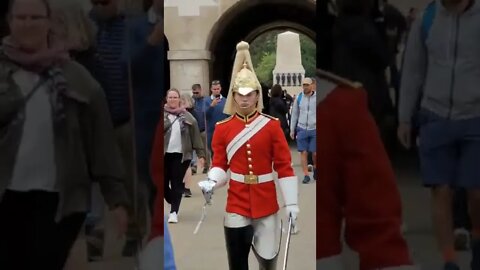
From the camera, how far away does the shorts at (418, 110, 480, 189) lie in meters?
2.87

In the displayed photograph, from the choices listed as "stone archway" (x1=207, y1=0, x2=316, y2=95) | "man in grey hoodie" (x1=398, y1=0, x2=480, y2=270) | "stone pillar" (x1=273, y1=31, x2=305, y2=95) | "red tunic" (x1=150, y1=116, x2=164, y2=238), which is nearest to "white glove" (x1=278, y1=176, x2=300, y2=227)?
"red tunic" (x1=150, y1=116, x2=164, y2=238)

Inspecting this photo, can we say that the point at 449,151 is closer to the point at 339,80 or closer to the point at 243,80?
the point at 339,80

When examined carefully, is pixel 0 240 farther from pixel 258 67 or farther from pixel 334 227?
pixel 258 67

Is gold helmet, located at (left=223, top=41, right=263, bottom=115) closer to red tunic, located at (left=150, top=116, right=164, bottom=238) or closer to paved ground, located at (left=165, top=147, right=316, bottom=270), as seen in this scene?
paved ground, located at (left=165, top=147, right=316, bottom=270)

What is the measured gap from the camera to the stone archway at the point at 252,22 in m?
17.3

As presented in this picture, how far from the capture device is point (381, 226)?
2.96 m

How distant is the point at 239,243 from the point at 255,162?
52 cm

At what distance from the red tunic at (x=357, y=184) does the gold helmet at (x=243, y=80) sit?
7.53ft

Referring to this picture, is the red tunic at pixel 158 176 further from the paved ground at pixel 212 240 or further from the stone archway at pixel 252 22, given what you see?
the stone archway at pixel 252 22

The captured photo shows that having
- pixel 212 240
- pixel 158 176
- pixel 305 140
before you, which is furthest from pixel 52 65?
pixel 305 140

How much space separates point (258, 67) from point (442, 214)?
142ft

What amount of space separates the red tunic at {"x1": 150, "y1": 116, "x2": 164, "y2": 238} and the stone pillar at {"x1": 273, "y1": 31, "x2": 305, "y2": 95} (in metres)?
27.3

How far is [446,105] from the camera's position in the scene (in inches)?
113

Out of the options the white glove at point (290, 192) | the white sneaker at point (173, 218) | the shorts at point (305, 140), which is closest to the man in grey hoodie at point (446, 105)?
the white glove at point (290, 192)
